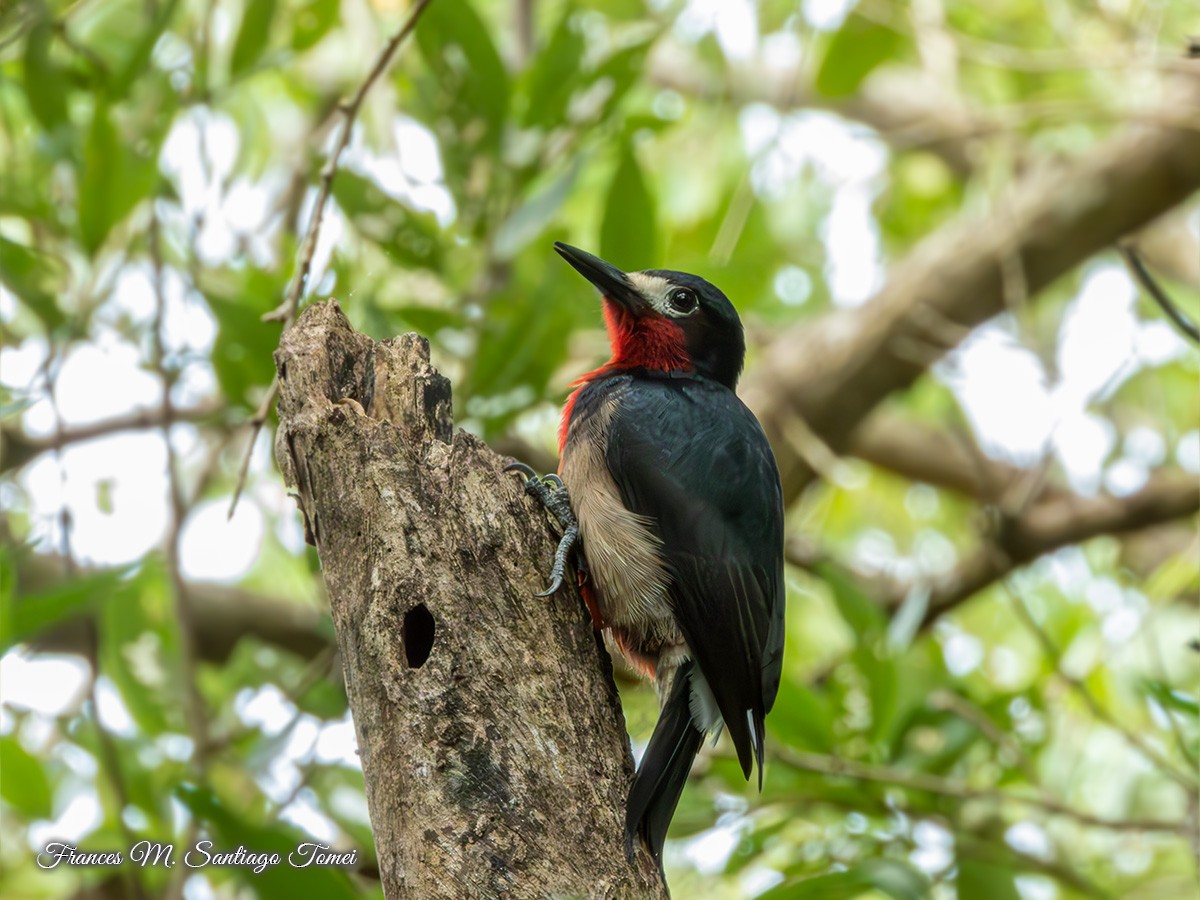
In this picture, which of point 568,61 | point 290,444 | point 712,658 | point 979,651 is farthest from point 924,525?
point 290,444

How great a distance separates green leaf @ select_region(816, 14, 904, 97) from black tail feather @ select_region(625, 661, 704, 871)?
2.85m

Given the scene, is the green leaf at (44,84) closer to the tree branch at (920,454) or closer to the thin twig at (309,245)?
the thin twig at (309,245)

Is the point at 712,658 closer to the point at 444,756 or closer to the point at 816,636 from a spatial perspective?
the point at 444,756

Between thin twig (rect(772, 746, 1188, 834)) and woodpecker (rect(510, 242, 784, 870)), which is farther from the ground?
woodpecker (rect(510, 242, 784, 870))

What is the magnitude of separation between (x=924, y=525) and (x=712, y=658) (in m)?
4.68

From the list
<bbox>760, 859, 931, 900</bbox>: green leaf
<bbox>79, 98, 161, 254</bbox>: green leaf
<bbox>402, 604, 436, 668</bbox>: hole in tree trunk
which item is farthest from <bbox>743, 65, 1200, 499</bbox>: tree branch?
<bbox>402, 604, 436, 668</bbox>: hole in tree trunk

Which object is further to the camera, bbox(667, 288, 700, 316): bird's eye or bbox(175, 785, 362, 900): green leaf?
bbox(667, 288, 700, 316): bird's eye

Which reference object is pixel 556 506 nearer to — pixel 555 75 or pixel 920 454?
pixel 555 75

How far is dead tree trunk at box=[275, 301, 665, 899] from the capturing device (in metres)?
2.16

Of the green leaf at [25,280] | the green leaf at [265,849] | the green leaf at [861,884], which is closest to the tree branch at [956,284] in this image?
the green leaf at [861,884]

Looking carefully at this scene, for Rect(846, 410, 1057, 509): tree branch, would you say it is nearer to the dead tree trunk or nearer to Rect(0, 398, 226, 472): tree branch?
Rect(0, 398, 226, 472): tree branch

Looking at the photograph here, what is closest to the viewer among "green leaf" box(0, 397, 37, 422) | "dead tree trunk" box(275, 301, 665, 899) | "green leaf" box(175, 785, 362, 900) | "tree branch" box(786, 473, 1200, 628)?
"dead tree trunk" box(275, 301, 665, 899)

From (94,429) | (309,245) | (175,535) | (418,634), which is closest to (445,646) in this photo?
(418,634)

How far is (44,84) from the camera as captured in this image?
13.0 feet
